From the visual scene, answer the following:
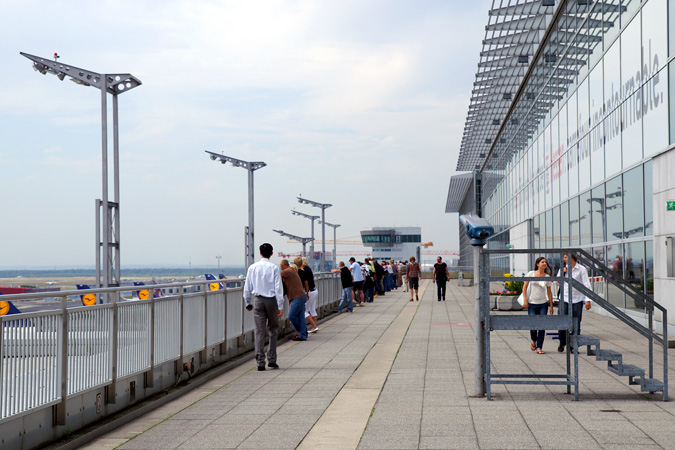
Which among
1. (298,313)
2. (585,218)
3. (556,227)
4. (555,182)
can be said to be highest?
(555,182)

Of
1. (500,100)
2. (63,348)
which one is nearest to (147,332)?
(63,348)

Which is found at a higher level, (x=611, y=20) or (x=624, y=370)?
(x=611, y=20)

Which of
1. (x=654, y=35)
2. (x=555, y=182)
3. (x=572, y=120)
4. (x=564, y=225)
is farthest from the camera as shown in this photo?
(x=555, y=182)

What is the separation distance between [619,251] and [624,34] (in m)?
5.33

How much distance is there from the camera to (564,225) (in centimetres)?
2858

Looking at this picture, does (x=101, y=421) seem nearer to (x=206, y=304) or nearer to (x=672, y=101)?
(x=206, y=304)

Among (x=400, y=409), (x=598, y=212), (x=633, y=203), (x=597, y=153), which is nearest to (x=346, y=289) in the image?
(x=598, y=212)

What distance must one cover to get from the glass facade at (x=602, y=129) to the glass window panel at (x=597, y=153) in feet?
0.09

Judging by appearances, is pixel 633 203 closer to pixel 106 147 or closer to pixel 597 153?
pixel 597 153

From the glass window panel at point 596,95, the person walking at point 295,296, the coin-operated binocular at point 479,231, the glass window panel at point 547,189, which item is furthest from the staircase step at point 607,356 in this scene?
the glass window panel at point 547,189

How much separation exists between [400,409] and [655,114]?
11441mm

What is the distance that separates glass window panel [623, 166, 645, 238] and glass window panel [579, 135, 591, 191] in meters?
4.54

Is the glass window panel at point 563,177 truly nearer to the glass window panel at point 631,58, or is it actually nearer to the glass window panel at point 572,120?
the glass window panel at point 572,120

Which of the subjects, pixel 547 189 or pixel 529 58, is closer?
pixel 547 189
